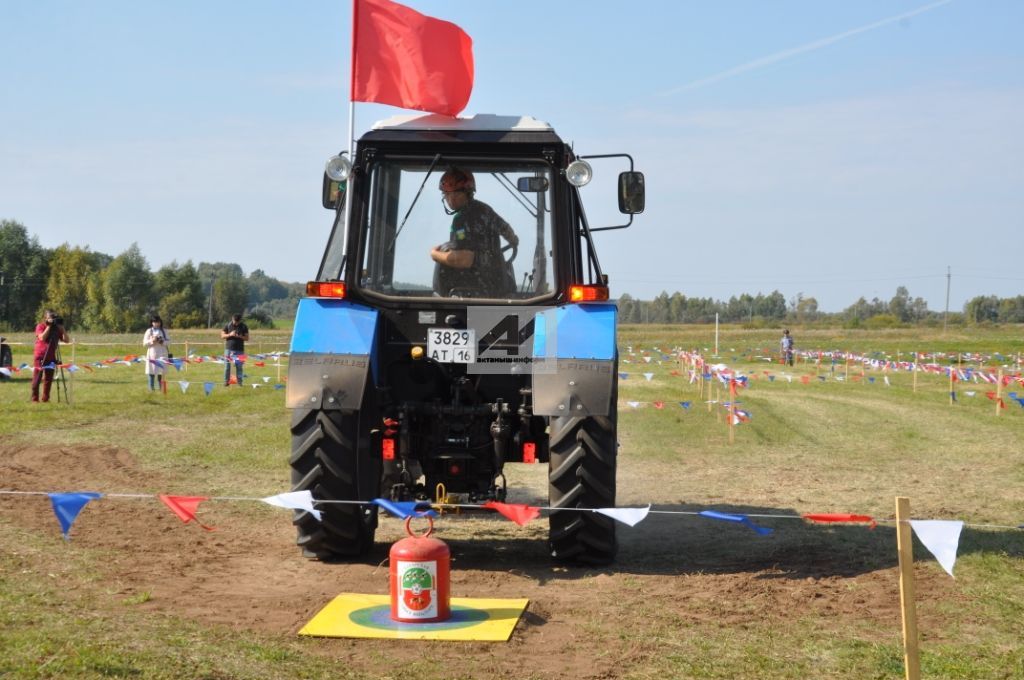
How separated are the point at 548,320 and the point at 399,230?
1318 millimetres

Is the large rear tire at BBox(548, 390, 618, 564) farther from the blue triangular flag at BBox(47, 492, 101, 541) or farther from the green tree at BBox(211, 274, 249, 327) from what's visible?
the green tree at BBox(211, 274, 249, 327)

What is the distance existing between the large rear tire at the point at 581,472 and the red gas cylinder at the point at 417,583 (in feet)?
4.56

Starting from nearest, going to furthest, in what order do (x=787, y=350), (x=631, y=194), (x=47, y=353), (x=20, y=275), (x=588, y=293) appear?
(x=588, y=293)
(x=631, y=194)
(x=47, y=353)
(x=787, y=350)
(x=20, y=275)

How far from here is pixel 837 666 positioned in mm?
5574

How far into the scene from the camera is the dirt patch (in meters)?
5.96

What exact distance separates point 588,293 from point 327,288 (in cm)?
177

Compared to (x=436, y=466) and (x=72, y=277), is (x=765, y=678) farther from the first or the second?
(x=72, y=277)

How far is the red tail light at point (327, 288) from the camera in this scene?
796 centimetres

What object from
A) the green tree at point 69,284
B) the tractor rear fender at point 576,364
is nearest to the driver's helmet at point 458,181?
the tractor rear fender at point 576,364

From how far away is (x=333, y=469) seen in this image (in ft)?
24.8

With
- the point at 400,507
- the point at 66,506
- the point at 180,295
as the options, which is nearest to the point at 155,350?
the point at 66,506

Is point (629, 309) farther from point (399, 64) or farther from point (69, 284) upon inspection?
point (399, 64)

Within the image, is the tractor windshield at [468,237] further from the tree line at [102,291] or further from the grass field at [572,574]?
the tree line at [102,291]

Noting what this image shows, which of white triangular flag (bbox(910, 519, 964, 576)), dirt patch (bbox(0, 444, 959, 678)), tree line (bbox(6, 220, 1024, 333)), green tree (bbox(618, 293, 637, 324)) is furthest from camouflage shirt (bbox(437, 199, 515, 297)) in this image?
green tree (bbox(618, 293, 637, 324))
